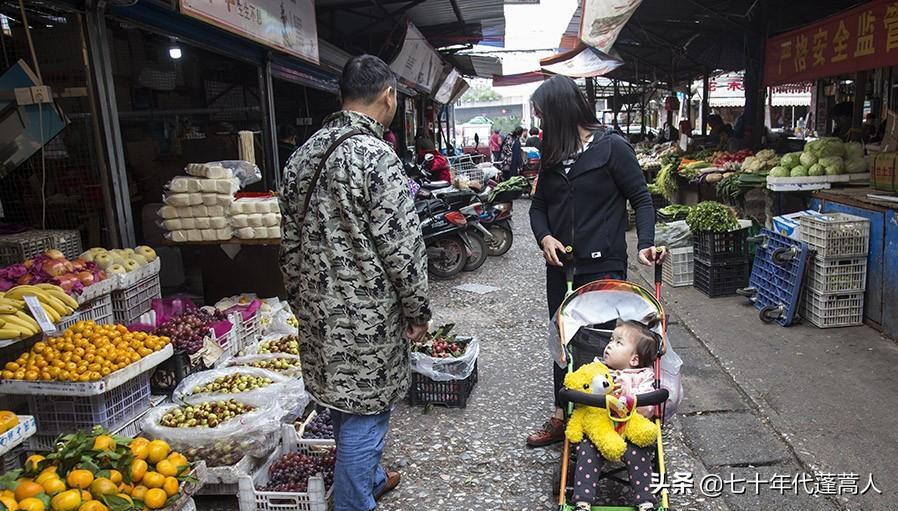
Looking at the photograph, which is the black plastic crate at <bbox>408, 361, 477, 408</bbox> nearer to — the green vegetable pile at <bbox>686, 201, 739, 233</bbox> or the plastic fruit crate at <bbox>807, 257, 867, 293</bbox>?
the plastic fruit crate at <bbox>807, 257, 867, 293</bbox>

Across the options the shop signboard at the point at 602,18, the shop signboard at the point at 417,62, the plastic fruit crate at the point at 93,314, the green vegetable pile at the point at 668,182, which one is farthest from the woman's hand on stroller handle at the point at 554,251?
the shop signboard at the point at 417,62

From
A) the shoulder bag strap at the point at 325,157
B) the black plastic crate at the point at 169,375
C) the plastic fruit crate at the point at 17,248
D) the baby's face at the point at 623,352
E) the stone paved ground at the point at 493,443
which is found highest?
the shoulder bag strap at the point at 325,157

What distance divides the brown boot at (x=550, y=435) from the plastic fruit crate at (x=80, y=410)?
2.31 meters

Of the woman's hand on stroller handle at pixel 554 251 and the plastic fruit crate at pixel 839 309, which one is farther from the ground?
the woman's hand on stroller handle at pixel 554 251

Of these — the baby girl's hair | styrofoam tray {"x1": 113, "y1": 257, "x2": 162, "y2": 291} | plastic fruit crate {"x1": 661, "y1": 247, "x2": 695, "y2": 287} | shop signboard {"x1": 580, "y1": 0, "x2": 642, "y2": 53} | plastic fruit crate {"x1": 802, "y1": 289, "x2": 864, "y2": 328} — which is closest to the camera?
the baby girl's hair

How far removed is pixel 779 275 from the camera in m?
5.85

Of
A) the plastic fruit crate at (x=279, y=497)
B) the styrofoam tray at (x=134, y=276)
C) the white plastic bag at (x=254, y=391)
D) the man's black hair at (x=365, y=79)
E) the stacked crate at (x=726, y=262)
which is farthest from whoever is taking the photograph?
the stacked crate at (x=726, y=262)

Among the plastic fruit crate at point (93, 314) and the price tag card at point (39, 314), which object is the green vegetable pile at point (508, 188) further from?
the price tag card at point (39, 314)

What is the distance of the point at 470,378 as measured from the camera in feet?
15.1

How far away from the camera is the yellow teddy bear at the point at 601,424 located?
2.69 metres

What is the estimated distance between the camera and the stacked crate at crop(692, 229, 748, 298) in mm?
6703

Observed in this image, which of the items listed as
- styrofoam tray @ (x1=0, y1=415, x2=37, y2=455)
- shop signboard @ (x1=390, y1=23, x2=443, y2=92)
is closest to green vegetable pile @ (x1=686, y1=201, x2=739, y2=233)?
styrofoam tray @ (x1=0, y1=415, x2=37, y2=455)

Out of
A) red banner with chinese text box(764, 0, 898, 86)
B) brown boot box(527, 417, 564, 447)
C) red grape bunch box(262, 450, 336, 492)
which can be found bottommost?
brown boot box(527, 417, 564, 447)

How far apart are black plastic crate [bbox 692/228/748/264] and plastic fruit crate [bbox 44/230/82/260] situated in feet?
18.9
